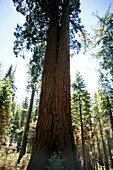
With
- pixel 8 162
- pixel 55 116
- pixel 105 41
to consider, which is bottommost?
pixel 8 162

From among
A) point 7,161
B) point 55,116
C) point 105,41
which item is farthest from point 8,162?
point 105,41

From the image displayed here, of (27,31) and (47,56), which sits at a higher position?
(27,31)

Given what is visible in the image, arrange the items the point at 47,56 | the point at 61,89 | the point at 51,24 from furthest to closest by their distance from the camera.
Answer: the point at 51,24 → the point at 47,56 → the point at 61,89

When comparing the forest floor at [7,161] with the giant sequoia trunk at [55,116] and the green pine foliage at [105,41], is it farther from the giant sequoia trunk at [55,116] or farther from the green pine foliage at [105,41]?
the green pine foliage at [105,41]

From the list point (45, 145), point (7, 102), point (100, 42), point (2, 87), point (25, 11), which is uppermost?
point (100, 42)

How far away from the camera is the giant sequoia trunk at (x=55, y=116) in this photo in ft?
7.32

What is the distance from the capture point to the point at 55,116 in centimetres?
262

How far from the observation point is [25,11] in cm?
609

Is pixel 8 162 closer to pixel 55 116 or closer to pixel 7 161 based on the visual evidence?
pixel 7 161

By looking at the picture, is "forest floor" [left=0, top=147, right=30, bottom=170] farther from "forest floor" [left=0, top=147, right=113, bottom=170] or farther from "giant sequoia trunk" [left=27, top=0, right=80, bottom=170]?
"giant sequoia trunk" [left=27, top=0, right=80, bottom=170]

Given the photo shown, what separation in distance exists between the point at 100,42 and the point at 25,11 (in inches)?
288

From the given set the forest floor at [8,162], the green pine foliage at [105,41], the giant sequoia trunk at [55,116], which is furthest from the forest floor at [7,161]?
the green pine foliage at [105,41]

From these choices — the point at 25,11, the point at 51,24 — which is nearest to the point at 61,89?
the point at 51,24

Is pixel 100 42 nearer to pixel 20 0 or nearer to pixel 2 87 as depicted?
pixel 20 0
